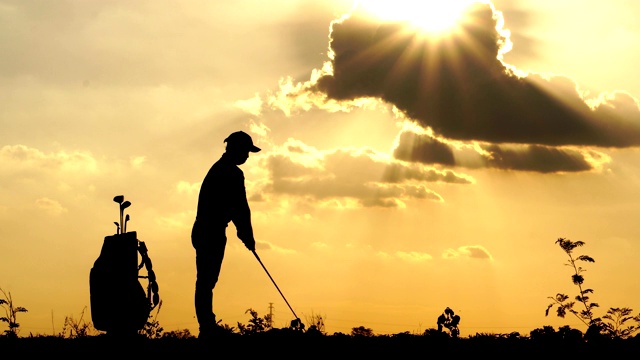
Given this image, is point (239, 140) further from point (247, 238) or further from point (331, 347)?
point (331, 347)

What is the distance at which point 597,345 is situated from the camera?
13898mm

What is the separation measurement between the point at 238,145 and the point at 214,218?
1.30 meters

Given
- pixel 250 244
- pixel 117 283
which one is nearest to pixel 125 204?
pixel 117 283

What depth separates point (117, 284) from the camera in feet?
45.4

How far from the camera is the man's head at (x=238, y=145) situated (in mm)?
15148

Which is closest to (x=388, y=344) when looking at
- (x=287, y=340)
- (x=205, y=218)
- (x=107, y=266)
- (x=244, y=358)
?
(x=287, y=340)

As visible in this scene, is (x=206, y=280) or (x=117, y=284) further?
(x=206, y=280)

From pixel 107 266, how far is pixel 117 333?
1064 millimetres

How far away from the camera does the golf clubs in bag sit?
13852 mm

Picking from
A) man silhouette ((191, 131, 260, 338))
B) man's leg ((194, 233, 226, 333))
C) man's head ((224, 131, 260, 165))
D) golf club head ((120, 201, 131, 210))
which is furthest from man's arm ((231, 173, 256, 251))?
golf club head ((120, 201, 131, 210))

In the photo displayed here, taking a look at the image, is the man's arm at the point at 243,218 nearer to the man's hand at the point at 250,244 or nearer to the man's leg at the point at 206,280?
the man's hand at the point at 250,244

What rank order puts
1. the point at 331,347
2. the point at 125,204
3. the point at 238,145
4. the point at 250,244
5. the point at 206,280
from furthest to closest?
1. the point at 250,244
2. the point at 238,145
3. the point at 206,280
4. the point at 331,347
5. the point at 125,204

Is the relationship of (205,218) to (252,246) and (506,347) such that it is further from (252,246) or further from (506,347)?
(506,347)

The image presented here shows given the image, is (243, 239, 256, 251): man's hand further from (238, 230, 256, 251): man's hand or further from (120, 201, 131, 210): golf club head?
(120, 201, 131, 210): golf club head
